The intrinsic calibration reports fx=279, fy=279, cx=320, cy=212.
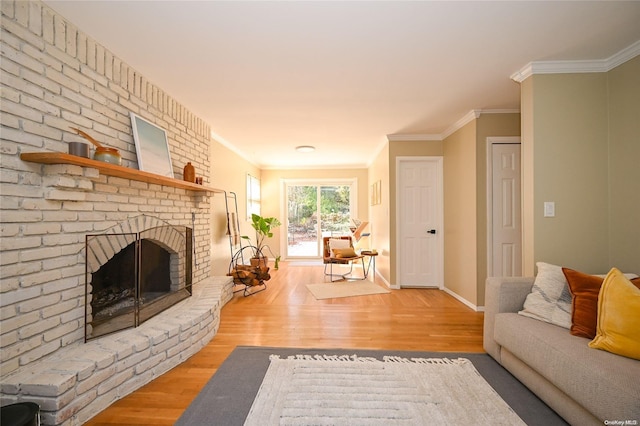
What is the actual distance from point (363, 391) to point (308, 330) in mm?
1122

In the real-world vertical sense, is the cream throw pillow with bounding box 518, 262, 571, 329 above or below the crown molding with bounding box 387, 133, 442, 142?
Result: below

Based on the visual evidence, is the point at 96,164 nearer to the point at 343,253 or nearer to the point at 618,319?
the point at 618,319

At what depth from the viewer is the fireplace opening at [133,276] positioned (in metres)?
2.01

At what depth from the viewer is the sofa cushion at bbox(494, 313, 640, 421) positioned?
124 cm

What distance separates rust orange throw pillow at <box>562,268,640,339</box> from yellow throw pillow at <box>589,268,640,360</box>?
0.10 m

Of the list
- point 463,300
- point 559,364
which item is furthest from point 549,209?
point 463,300

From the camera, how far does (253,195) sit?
21.1 feet

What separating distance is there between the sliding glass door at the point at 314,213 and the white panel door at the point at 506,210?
3907 mm

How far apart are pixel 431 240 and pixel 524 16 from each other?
3.28m

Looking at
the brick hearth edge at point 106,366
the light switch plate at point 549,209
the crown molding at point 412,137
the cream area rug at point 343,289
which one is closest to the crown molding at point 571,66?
the light switch plate at point 549,209

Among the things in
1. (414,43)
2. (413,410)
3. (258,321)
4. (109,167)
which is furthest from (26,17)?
(413,410)

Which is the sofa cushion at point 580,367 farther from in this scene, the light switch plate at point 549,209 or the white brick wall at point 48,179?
the white brick wall at point 48,179

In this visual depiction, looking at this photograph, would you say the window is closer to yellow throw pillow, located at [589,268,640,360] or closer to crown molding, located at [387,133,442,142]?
crown molding, located at [387,133,442,142]

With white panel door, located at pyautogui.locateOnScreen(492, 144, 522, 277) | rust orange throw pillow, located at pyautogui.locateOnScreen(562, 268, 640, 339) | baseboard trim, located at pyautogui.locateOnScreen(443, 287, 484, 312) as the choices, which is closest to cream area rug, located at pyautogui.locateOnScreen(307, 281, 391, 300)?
baseboard trim, located at pyautogui.locateOnScreen(443, 287, 484, 312)
